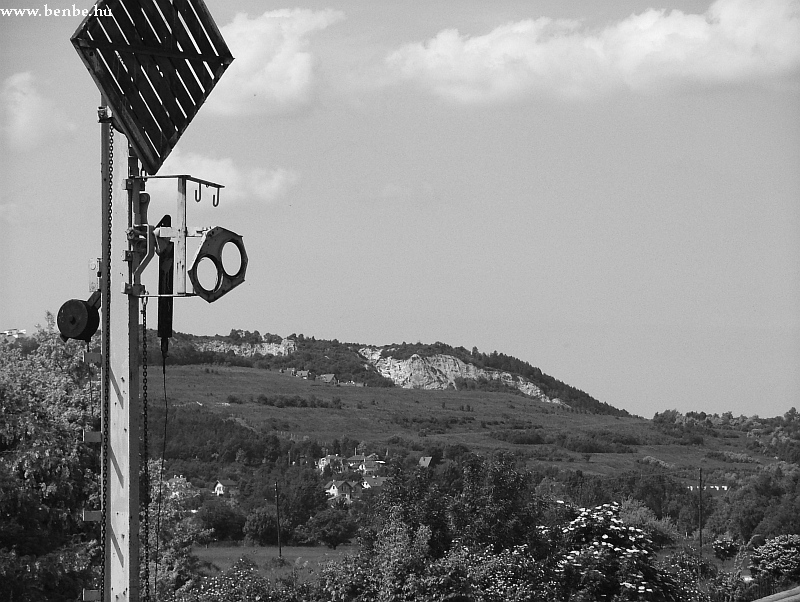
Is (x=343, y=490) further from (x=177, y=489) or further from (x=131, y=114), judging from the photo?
(x=131, y=114)

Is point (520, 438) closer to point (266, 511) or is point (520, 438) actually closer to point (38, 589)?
point (266, 511)

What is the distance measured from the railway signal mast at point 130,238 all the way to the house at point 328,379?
139245 millimetres

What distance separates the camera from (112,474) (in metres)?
6.96

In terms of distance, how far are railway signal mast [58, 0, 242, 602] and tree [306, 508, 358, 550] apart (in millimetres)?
46451

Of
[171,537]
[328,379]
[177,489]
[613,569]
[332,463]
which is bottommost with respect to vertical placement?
[332,463]

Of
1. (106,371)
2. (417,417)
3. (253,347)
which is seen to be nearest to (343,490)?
(417,417)

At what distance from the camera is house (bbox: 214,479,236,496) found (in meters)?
67.2

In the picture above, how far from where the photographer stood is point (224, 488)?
2734 inches

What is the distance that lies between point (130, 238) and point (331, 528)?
4836 centimetres

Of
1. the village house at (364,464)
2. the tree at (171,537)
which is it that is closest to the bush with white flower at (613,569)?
the tree at (171,537)

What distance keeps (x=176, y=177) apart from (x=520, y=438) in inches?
4278

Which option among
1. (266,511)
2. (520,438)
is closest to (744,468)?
(520,438)

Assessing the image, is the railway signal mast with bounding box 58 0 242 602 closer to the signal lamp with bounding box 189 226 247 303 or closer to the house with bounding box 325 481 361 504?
the signal lamp with bounding box 189 226 247 303

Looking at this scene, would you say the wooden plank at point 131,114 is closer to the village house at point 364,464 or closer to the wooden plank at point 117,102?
the wooden plank at point 117,102
